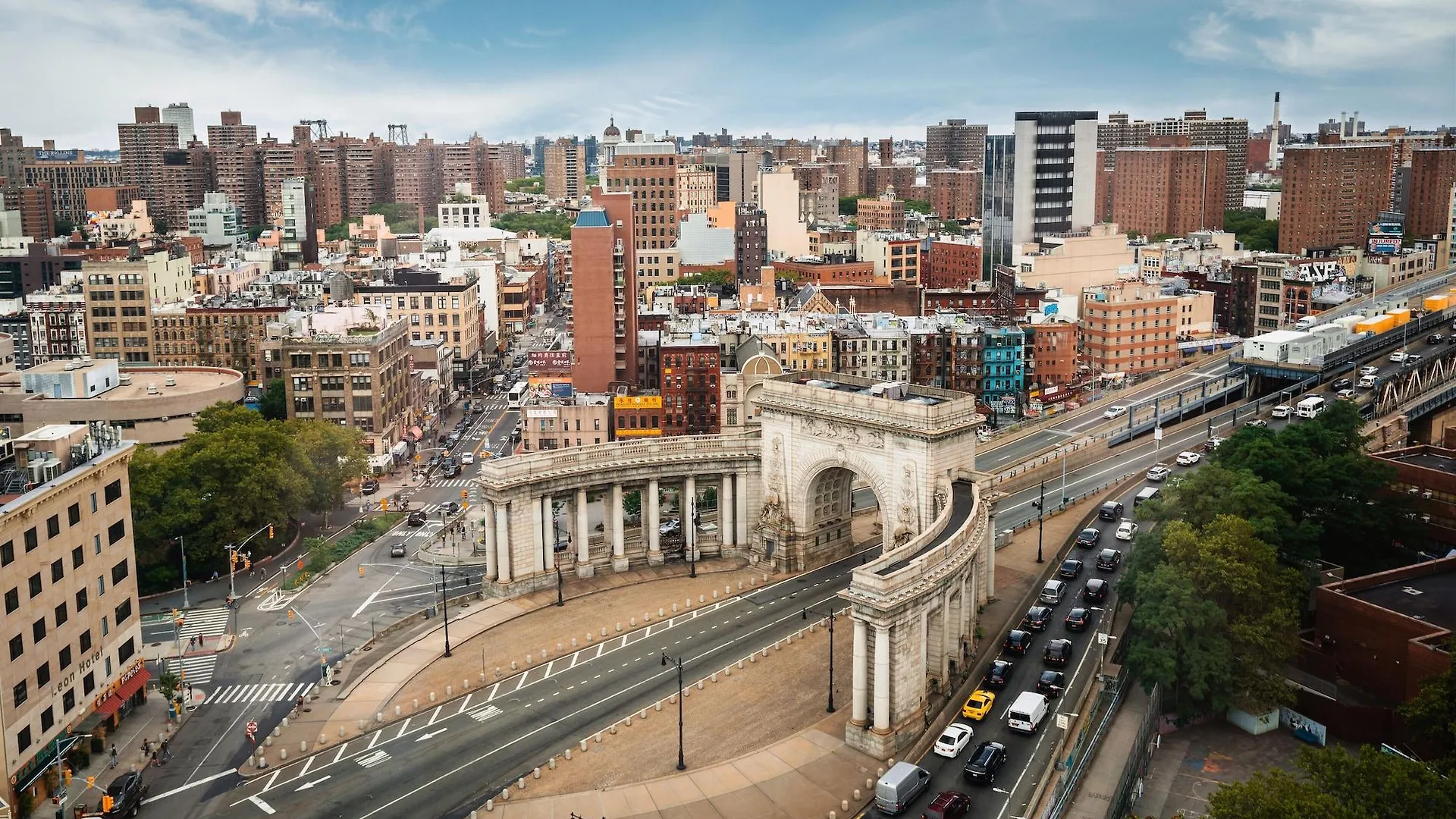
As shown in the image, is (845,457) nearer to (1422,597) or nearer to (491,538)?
(491,538)

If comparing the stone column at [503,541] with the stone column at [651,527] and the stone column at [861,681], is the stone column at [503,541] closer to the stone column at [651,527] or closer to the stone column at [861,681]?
the stone column at [651,527]

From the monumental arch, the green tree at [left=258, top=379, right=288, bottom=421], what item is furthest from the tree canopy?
the monumental arch

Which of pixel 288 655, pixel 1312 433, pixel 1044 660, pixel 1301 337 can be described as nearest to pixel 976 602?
pixel 1044 660

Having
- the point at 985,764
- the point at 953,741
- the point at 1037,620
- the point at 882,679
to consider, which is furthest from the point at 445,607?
the point at 985,764

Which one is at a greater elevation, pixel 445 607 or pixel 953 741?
pixel 445 607

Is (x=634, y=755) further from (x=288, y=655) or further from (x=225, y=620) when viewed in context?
(x=225, y=620)

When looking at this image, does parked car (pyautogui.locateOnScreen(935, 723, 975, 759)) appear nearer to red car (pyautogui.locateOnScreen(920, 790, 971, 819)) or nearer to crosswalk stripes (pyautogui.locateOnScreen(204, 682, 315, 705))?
red car (pyautogui.locateOnScreen(920, 790, 971, 819))

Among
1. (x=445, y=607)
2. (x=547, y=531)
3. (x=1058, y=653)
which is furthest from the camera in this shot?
(x=547, y=531)
